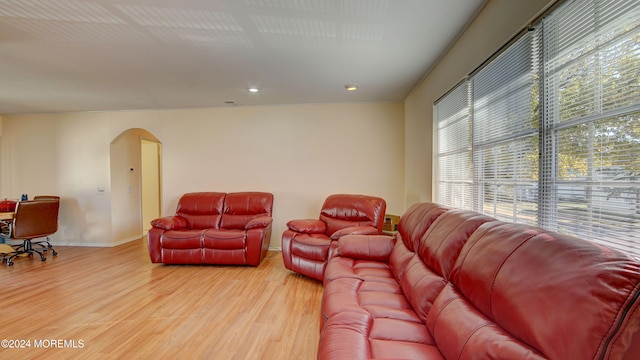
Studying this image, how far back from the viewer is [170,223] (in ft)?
12.8

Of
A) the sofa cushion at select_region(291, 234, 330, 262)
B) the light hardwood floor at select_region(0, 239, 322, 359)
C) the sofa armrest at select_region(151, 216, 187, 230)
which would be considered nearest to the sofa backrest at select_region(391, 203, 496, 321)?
the light hardwood floor at select_region(0, 239, 322, 359)

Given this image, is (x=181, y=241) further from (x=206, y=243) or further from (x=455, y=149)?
(x=455, y=149)

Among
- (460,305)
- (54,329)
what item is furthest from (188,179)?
(460,305)

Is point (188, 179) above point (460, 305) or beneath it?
above

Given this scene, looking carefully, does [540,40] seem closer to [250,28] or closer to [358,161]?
[250,28]

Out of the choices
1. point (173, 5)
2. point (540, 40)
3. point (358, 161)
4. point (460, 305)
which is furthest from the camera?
point (358, 161)

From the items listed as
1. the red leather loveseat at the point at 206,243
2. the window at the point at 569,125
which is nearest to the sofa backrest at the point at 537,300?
the window at the point at 569,125

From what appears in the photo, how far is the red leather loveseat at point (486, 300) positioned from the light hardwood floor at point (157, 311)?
0.73 meters

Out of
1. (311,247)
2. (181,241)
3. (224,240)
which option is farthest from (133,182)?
(311,247)

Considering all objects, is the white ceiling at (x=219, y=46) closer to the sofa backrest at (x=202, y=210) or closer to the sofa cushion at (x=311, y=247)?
the sofa backrest at (x=202, y=210)

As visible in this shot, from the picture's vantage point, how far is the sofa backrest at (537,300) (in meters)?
0.69

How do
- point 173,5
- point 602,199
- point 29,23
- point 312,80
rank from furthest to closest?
1. point 312,80
2. point 29,23
3. point 173,5
4. point 602,199

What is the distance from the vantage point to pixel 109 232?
4.99 meters

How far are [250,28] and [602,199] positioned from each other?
2.42 meters
